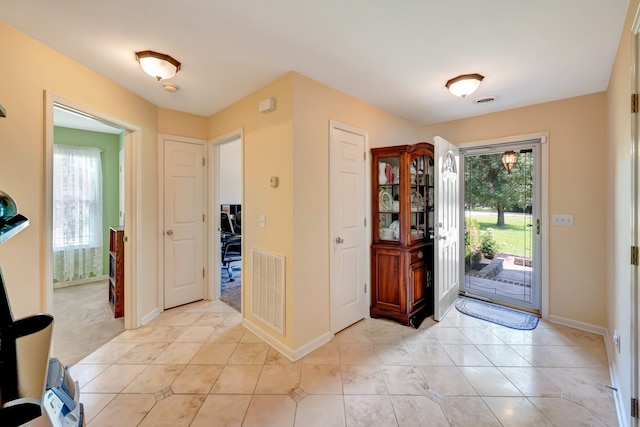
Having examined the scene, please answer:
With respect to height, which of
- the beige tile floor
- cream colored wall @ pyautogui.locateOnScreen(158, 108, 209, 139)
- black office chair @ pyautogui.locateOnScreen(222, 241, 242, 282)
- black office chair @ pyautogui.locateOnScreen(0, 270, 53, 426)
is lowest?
the beige tile floor

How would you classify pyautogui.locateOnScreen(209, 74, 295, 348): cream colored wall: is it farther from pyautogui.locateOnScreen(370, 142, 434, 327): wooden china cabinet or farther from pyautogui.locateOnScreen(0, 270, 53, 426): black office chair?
pyautogui.locateOnScreen(0, 270, 53, 426): black office chair

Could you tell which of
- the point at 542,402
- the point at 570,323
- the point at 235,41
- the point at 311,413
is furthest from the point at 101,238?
the point at 570,323

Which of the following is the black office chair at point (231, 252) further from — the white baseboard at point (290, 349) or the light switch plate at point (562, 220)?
the light switch plate at point (562, 220)

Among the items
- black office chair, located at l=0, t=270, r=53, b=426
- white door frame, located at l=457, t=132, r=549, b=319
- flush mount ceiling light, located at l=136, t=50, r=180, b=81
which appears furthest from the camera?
white door frame, located at l=457, t=132, r=549, b=319

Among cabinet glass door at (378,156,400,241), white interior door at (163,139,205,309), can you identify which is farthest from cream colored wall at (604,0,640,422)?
white interior door at (163,139,205,309)

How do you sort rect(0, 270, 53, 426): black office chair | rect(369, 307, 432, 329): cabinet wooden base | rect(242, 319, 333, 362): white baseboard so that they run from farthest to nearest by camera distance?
rect(369, 307, 432, 329): cabinet wooden base < rect(242, 319, 333, 362): white baseboard < rect(0, 270, 53, 426): black office chair

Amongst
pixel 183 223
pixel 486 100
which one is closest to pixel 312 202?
pixel 183 223

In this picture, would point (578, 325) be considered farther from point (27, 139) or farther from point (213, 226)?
point (27, 139)

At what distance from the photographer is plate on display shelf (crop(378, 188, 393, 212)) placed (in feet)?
10.2

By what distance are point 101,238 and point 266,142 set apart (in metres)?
3.62

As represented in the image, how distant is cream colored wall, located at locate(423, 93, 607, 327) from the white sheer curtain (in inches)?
238

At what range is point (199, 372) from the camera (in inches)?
81.7

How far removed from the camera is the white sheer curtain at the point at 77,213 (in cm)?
393

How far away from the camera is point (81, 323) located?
2.87 m
